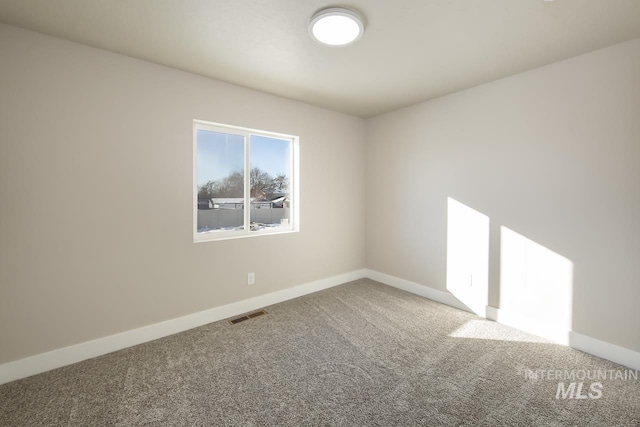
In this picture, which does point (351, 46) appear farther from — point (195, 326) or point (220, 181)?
point (195, 326)

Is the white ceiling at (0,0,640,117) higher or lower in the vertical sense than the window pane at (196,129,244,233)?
higher

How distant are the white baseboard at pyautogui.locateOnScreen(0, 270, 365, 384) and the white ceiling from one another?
2.38m

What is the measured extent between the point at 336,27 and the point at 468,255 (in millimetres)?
2644

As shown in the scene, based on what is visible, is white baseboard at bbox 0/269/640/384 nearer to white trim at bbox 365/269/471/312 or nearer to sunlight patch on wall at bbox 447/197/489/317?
white trim at bbox 365/269/471/312

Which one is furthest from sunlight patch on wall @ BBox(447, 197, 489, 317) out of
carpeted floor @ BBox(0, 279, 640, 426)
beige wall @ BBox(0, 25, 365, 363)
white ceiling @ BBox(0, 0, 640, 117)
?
beige wall @ BBox(0, 25, 365, 363)

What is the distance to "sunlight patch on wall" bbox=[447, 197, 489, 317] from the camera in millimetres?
3006

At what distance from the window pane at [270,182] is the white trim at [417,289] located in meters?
1.63

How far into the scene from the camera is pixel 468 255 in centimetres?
313

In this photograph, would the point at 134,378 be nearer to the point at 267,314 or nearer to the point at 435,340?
the point at 267,314

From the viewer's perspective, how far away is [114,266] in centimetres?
235

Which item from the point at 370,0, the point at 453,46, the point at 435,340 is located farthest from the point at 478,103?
the point at 435,340

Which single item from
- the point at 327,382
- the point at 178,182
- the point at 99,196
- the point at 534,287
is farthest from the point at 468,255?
the point at 99,196

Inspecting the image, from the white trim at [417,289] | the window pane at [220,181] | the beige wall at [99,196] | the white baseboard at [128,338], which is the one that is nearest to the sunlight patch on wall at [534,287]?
the white trim at [417,289]

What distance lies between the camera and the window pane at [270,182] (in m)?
3.33
